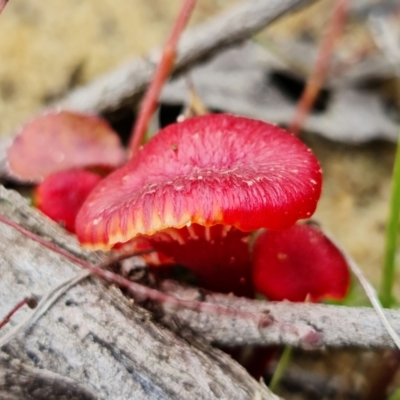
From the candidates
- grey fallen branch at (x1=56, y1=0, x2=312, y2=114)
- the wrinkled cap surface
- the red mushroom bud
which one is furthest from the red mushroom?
grey fallen branch at (x1=56, y1=0, x2=312, y2=114)

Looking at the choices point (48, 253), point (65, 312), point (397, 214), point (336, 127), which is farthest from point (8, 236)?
point (336, 127)

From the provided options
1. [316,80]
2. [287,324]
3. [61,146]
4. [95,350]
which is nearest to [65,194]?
[61,146]

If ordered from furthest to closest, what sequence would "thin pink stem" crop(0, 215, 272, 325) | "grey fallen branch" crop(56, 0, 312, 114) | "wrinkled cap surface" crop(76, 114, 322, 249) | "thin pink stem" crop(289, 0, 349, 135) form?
"thin pink stem" crop(289, 0, 349, 135) < "grey fallen branch" crop(56, 0, 312, 114) < "thin pink stem" crop(0, 215, 272, 325) < "wrinkled cap surface" crop(76, 114, 322, 249)

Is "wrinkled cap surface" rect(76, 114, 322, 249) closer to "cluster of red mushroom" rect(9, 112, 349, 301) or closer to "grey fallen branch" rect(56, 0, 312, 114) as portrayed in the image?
"cluster of red mushroom" rect(9, 112, 349, 301)

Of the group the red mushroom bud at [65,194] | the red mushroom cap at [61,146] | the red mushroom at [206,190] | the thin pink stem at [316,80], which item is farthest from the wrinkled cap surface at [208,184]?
the thin pink stem at [316,80]

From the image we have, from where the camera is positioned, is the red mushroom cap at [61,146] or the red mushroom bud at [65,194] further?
the red mushroom cap at [61,146]

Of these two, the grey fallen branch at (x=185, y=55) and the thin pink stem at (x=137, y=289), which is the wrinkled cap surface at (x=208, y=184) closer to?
the thin pink stem at (x=137, y=289)

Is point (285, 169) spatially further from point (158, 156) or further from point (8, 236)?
point (8, 236)
